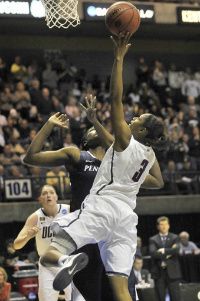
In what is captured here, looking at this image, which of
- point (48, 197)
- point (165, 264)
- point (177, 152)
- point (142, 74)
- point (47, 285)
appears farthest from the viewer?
point (142, 74)

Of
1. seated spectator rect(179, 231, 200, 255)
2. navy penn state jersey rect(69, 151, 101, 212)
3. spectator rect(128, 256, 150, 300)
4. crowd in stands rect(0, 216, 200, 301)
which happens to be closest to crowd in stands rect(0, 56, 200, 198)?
seated spectator rect(179, 231, 200, 255)

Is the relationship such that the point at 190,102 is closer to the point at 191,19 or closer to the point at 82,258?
the point at 191,19

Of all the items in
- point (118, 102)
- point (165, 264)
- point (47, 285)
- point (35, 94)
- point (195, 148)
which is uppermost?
point (118, 102)

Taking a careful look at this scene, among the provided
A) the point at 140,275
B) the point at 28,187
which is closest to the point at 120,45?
the point at 140,275

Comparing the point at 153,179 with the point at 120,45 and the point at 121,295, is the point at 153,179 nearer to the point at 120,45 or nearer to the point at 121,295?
the point at 121,295

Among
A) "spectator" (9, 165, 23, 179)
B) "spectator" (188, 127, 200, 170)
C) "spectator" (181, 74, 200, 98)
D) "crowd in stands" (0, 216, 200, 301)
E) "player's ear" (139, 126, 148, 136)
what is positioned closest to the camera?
"player's ear" (139, 126, 148, 136)

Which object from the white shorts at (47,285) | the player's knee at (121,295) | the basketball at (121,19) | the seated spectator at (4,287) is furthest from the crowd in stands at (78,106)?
the player's knee at (121,295)

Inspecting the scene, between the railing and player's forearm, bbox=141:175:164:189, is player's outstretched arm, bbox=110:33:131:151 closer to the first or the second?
player's forearm, bbox=141:175:164:189

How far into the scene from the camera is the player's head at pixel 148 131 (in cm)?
651

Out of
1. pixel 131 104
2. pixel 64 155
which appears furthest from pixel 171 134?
pixel 64 155

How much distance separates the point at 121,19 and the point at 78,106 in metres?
12.5

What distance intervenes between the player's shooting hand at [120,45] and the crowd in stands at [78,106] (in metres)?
9.38

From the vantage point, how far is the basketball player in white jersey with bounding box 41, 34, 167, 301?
6.30 metres

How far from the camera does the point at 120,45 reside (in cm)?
639
